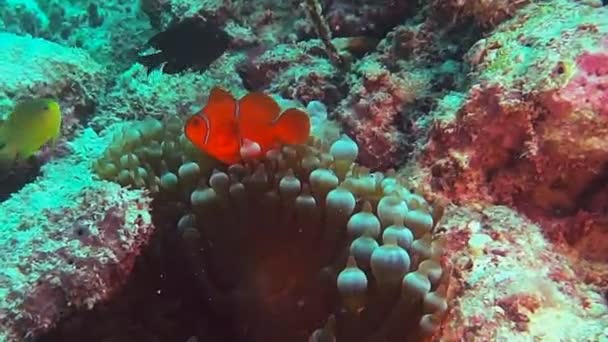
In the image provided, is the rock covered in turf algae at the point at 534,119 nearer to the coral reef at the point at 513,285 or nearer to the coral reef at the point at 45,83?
the coral reef at the point at 513,285

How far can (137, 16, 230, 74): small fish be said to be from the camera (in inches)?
147

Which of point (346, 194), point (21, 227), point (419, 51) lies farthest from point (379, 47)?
point (21, 227)

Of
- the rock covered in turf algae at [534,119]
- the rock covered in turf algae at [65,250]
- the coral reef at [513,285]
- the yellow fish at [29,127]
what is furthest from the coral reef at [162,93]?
the coral reef at [513,285]

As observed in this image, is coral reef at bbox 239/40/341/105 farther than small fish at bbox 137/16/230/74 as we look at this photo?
No

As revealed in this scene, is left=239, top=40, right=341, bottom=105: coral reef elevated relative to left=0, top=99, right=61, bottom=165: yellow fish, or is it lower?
elevated

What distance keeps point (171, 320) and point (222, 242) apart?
13.7 inches

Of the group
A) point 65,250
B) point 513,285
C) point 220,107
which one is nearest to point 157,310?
point 65,250

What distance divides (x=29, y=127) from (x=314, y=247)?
1870mm

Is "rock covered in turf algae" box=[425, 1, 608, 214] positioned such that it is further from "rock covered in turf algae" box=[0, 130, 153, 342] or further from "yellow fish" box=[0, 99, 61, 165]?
"yellow fish" box=[0, 99, 61, 165]

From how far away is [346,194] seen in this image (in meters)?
2.00

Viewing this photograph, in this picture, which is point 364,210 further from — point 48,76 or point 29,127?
point 48,76

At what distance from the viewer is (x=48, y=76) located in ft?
13.4

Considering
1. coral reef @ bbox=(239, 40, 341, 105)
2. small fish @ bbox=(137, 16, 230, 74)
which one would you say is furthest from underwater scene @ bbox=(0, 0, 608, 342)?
small fish @ bbox=(137, 16, 230, 74)

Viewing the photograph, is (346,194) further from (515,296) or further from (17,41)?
(17,41)
